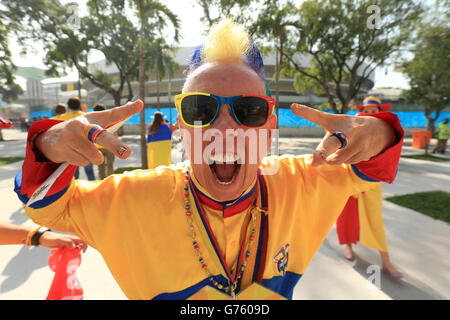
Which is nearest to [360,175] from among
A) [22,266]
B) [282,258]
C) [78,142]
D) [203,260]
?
[282,258]

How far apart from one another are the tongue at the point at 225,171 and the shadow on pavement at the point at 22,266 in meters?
2.59

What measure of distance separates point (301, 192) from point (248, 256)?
384 mm

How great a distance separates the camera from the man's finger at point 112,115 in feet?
2.57

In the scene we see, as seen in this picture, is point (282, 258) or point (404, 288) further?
point (404, 288)

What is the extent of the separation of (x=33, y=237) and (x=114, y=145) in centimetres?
108

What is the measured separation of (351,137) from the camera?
0.86 meters

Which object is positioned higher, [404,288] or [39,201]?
[39,201]

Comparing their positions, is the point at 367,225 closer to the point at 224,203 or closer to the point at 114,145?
the point at 224,203

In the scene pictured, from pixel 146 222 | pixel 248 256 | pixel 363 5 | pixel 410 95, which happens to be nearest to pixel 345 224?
pixel 248 256

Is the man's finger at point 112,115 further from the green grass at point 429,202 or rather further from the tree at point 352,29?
the tree at point 352,29

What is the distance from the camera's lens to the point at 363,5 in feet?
33.2

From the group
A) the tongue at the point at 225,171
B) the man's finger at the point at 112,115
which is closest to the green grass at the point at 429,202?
the tongue at the point at 225,171

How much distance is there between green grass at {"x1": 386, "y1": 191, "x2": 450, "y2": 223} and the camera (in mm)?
4168

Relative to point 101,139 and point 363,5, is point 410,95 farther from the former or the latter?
point 101,139
